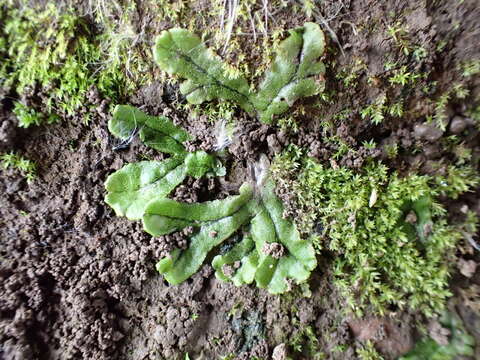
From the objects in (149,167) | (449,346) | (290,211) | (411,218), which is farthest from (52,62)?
(449,346)

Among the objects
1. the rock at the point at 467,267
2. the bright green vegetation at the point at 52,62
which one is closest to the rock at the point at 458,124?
the rock at the point at 467,267

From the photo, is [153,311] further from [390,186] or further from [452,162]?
[452,162]

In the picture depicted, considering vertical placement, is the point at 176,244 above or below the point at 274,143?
below

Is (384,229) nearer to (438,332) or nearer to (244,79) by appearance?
(438,332)

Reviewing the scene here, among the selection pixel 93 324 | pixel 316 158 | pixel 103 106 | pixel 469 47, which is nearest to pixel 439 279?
pixel 316 158

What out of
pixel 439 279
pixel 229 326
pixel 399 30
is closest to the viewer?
pixel 399 30

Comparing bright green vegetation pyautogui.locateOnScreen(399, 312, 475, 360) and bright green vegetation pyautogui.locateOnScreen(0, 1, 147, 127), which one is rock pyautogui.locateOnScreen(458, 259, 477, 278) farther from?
bright green vegetation pyautogui.locateOnScreen(0, 1, 147, 127)
